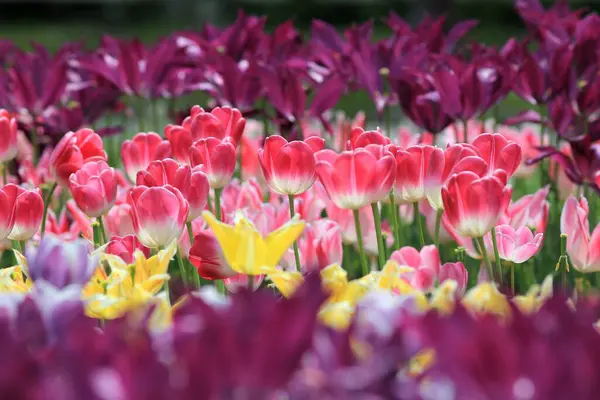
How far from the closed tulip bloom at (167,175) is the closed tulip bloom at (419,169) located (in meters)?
0.41

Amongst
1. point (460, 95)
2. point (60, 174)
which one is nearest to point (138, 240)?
point (60, 174)

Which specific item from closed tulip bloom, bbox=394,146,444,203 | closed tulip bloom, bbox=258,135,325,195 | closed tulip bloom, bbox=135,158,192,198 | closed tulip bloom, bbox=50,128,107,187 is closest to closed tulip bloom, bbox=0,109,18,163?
closed tulip bloom, bbox=50,128,107,187

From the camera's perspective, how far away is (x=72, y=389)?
91cm

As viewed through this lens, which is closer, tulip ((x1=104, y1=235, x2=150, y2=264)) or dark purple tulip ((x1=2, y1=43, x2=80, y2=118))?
tulip ((x1=104, y1=235, x2=150, y2=264))

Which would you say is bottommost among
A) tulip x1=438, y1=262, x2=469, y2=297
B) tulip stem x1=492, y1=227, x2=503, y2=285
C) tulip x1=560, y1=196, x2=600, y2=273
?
tulip x1=560, y1=196, x2=600, y2=273

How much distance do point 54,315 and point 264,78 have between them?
1845 millimetres

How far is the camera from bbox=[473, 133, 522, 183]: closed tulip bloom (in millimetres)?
1983

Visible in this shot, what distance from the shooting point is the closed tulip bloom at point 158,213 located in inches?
71.8

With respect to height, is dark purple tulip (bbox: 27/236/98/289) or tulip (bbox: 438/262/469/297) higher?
dark purple tulip (bbox: 27/236/98/289)

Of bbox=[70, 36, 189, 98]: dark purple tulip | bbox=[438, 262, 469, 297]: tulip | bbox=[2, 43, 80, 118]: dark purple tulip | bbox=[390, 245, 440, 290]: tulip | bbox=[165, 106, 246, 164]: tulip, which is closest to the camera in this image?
bbox=[390, 245, 440, 290]: tulip

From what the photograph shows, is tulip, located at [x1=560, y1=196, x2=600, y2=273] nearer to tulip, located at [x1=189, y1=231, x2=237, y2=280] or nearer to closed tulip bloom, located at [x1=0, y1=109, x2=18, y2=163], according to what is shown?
tulip, located at [x1=189, y1=231, x2=237, y2=280]

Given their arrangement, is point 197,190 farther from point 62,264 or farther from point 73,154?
point 62,264

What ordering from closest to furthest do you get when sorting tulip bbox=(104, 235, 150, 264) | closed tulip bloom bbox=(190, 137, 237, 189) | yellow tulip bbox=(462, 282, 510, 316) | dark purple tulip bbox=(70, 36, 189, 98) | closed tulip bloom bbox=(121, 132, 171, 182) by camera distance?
yellow tulip bbox=(462, 282, 510, 316), tulip bbox=(104, 235, 150, 264), closed tulip bloom bbox=(190, 137, 237, 189), closed tulip bloom bbox=(121, 132, 171, 182), dark purple tulip bbox=(70, 36, 189, 98)

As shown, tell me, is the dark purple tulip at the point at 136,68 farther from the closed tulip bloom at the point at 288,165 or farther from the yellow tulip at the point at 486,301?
the yellow tulip at the point at 486,301
